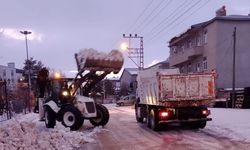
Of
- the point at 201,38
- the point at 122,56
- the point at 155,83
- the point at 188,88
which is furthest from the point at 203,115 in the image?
the point at 201,38

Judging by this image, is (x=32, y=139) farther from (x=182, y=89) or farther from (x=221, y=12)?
(x=221, y=12)

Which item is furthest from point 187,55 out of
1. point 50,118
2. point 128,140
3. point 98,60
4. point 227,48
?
point 128,140

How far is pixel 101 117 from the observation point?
21438 mm

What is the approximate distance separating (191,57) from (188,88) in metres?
36.1

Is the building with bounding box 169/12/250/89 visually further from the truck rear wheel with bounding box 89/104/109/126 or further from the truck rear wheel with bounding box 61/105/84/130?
the truck rear wheel with bounding box 61/105/84/130

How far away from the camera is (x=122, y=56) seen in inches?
836

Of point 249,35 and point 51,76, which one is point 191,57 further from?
point 51,76

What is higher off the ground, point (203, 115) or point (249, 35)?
point (249, 35)

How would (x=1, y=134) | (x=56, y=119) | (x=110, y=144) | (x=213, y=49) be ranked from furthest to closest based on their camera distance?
(x=213, y=49), (x=56, y=119), (x=110, y=144), (x=1, y=134)

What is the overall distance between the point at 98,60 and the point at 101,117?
305 centimetres

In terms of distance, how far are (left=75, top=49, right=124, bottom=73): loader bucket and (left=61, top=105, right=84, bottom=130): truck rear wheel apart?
2192 millimetres

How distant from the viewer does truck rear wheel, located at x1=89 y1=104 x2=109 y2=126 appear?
21.3 m

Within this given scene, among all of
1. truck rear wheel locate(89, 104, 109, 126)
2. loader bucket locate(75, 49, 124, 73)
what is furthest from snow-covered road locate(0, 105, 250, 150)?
loader bucket locate(75, 49, 124, 73)

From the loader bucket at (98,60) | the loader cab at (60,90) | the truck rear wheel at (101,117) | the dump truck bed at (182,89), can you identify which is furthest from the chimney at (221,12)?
the dump truck bed at (182,89)
